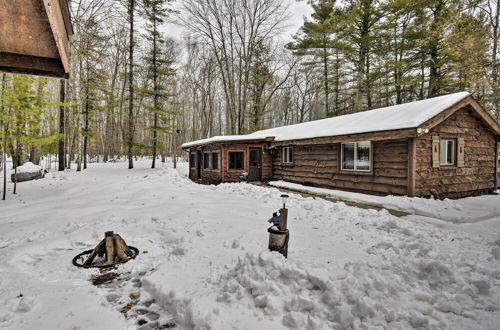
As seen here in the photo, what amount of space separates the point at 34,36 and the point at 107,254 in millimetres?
3365

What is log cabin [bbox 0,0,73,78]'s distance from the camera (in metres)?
Answer: 2.06

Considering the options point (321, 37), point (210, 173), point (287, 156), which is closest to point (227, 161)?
point (210, 173)

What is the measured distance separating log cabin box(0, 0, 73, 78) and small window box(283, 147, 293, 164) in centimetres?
1172

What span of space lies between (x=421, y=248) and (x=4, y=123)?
14786 millimetres

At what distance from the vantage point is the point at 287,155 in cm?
1395

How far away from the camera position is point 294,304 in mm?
2658

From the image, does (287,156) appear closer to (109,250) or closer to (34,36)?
(109,250)

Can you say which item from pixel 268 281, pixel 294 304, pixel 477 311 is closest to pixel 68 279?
pixel 268 281

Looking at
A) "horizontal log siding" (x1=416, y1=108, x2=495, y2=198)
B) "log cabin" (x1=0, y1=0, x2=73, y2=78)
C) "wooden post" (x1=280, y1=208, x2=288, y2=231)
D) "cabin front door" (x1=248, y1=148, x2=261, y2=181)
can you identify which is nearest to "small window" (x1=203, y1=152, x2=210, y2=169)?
"cabin front door" (x1=248, y1=148, x2=261, y2=181)

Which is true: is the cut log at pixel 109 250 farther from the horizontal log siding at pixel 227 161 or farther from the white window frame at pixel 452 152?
the white window frame at pixel 452 152

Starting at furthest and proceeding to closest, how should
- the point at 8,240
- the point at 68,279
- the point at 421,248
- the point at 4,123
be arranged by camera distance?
1. the point at 4,123
2. the point at 8,240
3. the point at 421,248
4. the point at 68,279

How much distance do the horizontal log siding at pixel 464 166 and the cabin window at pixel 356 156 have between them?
1.78 meters

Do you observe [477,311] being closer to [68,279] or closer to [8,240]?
[68,279]

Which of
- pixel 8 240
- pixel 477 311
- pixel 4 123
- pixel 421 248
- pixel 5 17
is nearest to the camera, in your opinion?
pixel 5 17
